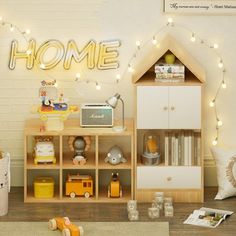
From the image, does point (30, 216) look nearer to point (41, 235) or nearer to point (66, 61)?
point (41, 235)

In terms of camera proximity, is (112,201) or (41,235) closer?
(41,235)

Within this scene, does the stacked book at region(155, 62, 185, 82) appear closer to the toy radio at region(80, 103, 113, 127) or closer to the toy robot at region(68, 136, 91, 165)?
the toy radio at region(80, 103, 113, 127)

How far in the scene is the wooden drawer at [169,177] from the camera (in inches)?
224

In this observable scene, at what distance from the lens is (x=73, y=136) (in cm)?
584

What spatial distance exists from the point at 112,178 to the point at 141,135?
0.42 m

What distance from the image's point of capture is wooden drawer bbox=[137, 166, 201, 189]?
5.70 meters

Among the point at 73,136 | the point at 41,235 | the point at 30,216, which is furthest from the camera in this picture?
the point at 73,136

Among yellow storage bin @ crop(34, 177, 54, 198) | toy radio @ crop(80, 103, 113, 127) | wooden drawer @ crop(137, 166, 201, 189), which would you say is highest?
toy radio @ crop(80, 103, 113, 127)

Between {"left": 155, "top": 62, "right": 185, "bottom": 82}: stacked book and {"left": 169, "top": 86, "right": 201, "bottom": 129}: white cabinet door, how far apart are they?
0.09 m

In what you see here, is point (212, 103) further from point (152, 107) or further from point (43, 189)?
point (43, 189)

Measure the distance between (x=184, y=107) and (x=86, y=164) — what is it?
825 mm

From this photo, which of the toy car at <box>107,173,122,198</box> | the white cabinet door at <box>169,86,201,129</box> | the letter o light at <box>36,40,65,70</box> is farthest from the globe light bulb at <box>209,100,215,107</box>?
the letter o light at <box>36,40,65,70</box>

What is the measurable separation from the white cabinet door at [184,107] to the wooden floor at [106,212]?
1.91 feet

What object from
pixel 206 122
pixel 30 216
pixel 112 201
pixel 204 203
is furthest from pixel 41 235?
pixel 206 122
